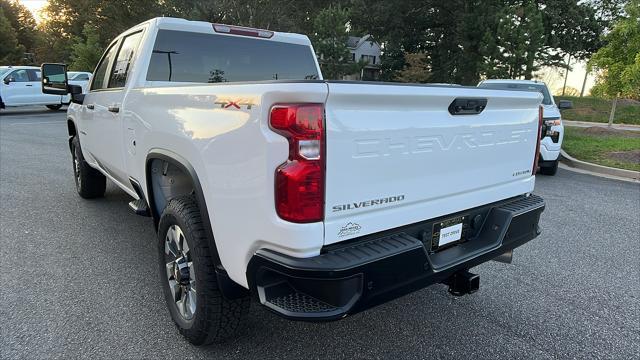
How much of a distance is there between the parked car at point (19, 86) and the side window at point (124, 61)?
17.1m

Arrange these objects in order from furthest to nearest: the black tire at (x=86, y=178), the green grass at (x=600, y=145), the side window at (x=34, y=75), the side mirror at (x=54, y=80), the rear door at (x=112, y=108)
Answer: the side window at (x=34, y=75) < the green grass at (x=600, y=145) < the black tire at (x=86, y=178) < the side mirror at (x=54, y=80) < the rear door at (x=112, y=108)

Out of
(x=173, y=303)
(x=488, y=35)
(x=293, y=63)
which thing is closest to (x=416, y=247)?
(x=173, y=303)

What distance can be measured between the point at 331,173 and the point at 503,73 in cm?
2044

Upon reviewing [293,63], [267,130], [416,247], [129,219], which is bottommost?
[129,219]

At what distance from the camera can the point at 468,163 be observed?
8.28 ft

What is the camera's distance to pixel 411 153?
2.20 metres

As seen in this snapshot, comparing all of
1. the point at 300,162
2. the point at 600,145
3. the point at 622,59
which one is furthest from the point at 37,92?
the point at 622,59

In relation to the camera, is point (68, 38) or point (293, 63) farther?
point (68, 38)

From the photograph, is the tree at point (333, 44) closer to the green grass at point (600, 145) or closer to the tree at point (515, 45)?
the tree at point (515, 45)

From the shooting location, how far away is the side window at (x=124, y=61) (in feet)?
12.8

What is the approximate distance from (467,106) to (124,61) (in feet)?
10.3

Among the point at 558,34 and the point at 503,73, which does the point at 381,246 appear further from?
the point at 558,34

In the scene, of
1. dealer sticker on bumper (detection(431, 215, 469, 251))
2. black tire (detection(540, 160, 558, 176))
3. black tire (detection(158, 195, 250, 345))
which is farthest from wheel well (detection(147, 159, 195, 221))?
black tire (detection(540, 160, 558, 176))

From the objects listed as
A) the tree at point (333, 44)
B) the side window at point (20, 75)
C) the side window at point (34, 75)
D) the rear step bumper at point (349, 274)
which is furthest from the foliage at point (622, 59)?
the side window at point (20, 75)
